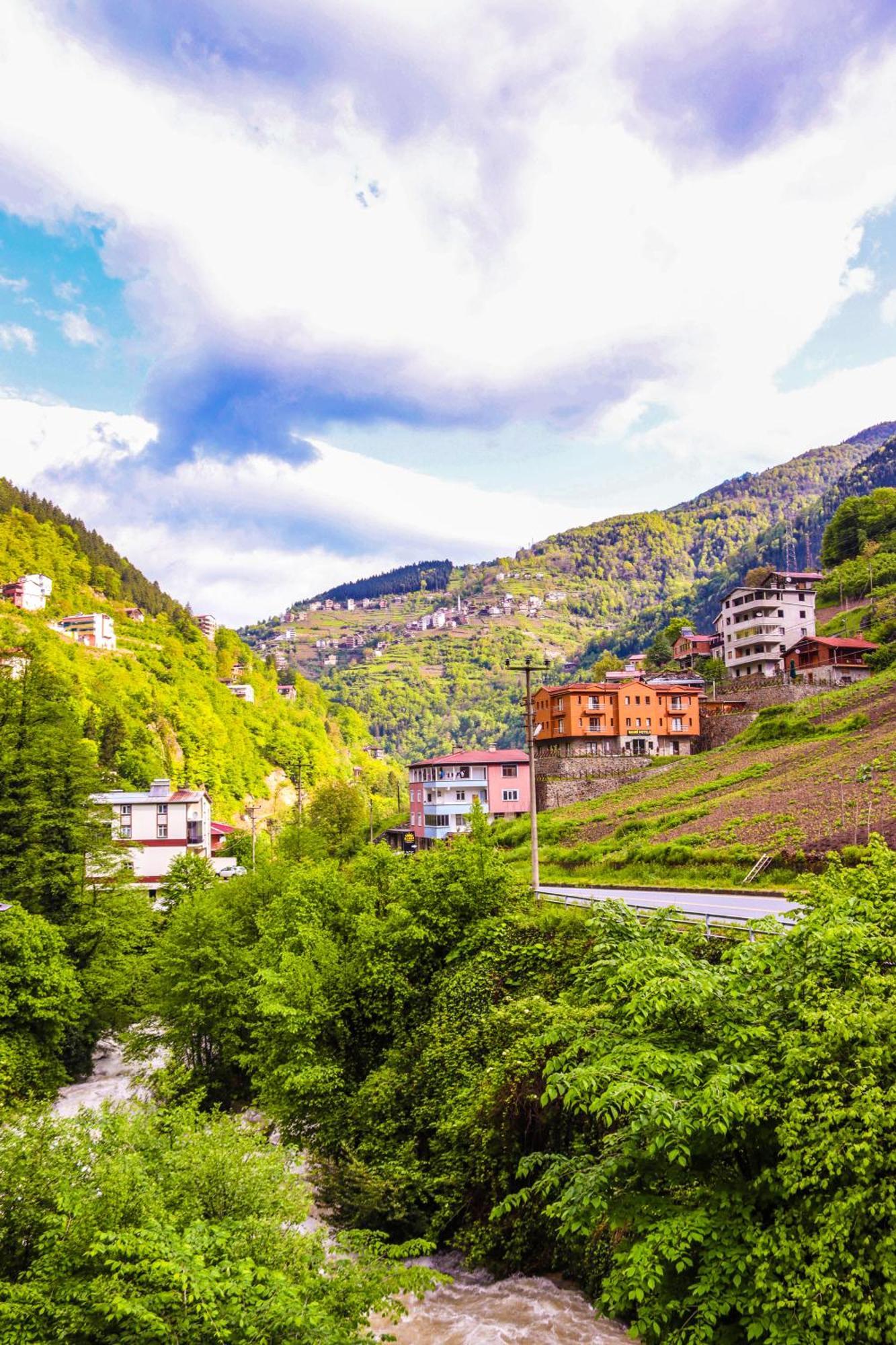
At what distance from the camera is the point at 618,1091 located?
8.55 meters

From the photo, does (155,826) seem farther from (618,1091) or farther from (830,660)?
(618,1091)

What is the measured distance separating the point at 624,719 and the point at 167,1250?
7290 cm

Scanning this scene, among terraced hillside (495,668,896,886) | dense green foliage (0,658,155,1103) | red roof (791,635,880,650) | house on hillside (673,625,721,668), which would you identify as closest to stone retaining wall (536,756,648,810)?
terraced hillside (495,668,896,886)

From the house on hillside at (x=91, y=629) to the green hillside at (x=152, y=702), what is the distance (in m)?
3.66

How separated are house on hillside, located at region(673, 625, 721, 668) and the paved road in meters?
82.6

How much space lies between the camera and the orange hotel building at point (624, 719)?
79.1 m

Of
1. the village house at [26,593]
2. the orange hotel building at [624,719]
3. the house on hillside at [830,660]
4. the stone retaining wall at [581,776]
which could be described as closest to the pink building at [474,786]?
the orange hotel building at [624,719]

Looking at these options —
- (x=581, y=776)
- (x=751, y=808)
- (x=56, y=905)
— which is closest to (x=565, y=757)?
(x=581, y=776)

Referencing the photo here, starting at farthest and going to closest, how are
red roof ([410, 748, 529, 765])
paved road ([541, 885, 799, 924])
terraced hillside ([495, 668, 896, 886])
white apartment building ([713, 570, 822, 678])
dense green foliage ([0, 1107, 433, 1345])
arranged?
white apartment building ([713, 570, 822, 678]) < red roof ([410, 748, 529, 765]) < terraced hillside ([495, 668, 896, 886]) < paved road ([541, 885, 799, 924]) < dense green foliage ([0, 1107, 433, 1345])

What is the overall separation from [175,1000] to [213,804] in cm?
9558

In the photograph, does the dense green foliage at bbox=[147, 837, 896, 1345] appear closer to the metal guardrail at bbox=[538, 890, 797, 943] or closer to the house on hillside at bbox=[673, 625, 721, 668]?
the metal guardrail at bbox=[538, 890, 797, 943]

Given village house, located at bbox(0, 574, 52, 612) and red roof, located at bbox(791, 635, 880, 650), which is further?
village house, located at bbox(0, 574, 52, 612)

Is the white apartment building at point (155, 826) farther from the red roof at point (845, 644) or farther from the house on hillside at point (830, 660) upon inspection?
the red roof at point (845, 644)

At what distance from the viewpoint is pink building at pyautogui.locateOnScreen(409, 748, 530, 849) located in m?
76.7
